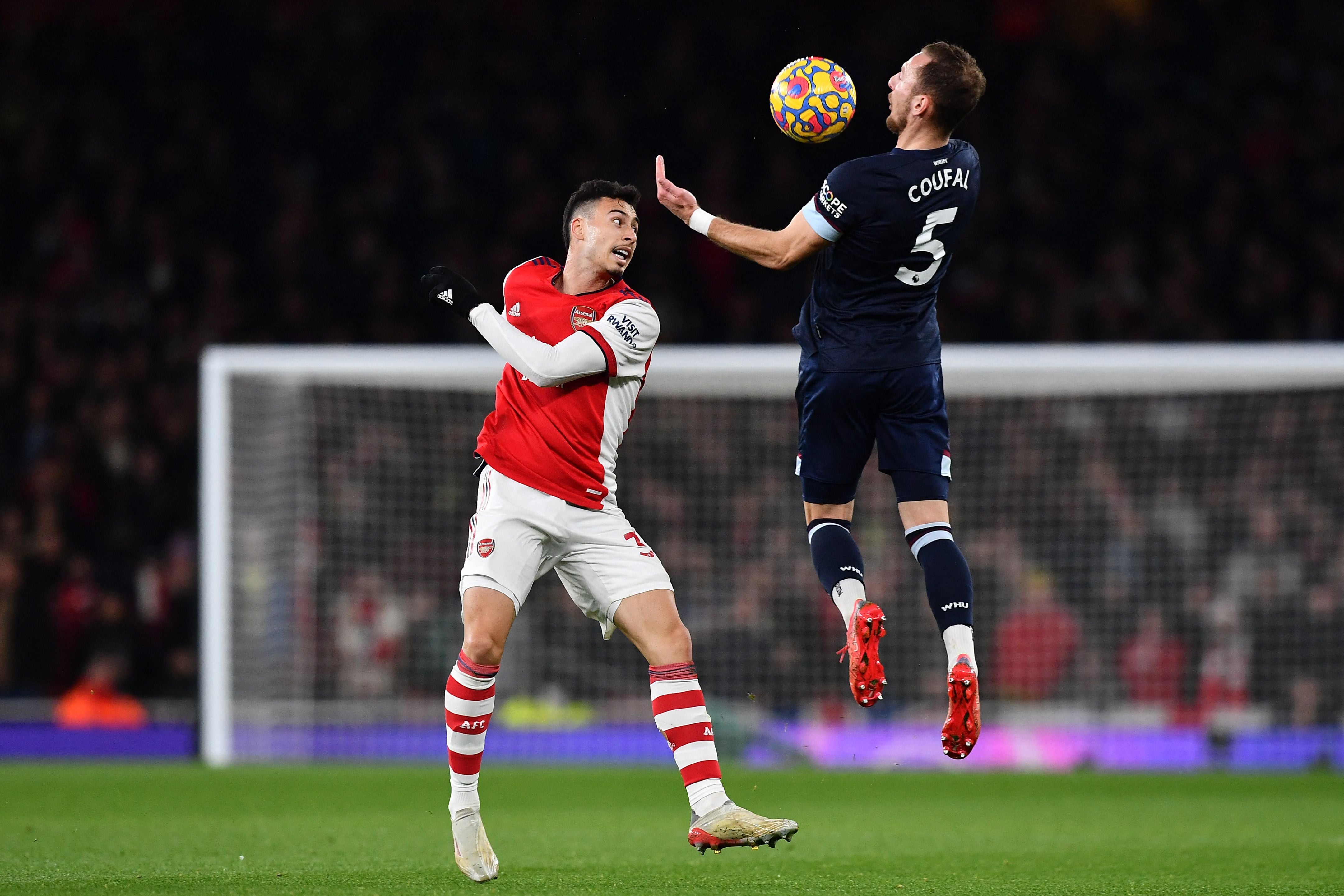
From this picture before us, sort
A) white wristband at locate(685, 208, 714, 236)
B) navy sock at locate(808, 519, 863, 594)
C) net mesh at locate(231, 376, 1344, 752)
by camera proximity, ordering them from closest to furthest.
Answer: white wristband at locate(685, 208, 714, 236) → navy sock at locate(808, 519, 863, 594) → net mesh at locate(231, 376, 1344, 752)

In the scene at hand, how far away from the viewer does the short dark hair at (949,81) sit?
5953mm

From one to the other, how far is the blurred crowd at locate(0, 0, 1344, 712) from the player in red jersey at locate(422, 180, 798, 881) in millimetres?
9757

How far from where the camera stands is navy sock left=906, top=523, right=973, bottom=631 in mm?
6234

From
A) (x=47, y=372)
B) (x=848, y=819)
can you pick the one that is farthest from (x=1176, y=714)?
(x=47, y=372)

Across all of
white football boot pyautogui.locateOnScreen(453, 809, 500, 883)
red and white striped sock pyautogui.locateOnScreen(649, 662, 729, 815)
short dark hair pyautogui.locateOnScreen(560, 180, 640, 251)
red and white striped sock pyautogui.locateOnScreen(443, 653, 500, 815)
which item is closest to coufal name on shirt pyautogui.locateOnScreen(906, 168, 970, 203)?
short dark hair pyautogui.locateOnScreen(560, 180, 640, 251)

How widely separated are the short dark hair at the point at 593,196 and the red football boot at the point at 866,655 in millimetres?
1744

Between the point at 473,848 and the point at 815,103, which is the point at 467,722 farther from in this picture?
the point at 815,103

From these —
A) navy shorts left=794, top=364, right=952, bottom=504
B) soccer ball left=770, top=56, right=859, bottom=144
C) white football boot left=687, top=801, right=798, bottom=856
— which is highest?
soccer ball left=770, top=56, right=859, bottom=144

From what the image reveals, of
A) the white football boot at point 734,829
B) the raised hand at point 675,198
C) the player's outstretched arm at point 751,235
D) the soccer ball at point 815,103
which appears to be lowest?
the white football boot at point 734,829

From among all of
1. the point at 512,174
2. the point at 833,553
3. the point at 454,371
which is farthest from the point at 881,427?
the point at 512,174

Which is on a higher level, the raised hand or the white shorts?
the raised hand

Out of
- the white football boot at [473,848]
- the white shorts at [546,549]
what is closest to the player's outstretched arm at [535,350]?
the white shorts at [546,549]

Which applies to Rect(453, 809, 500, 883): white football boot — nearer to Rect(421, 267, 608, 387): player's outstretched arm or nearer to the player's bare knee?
the player's bare knee

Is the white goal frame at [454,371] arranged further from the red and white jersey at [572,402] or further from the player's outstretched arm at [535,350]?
the player's outstretched arm at [535,350]
